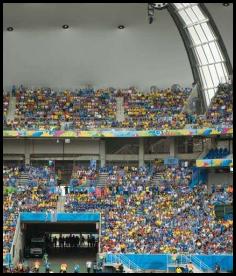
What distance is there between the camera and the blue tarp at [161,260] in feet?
145

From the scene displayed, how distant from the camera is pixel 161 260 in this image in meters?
44.5

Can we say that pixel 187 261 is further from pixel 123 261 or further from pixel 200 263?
pixel 123 261

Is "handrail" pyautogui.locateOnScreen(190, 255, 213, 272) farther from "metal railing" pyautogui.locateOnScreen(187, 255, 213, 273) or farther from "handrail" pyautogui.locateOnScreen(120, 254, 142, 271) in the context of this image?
"handrail" pyautogui.locateOnScreen(120, 254, 142, 271)

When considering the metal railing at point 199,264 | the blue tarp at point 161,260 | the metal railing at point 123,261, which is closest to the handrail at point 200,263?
the metal railing at point 199,264

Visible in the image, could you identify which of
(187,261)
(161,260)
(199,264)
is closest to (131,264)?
(161,260)

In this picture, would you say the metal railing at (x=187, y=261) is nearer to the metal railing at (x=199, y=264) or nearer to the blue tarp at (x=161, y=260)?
the metal railing at (x=199, y=264)

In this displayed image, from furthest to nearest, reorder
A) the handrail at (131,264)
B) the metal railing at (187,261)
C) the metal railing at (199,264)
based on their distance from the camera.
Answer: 1. the handrail at (131,264)
2. the metal railing at (187,261)
3. the metal railing at (199,264)

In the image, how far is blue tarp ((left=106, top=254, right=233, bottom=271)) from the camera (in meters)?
44.2

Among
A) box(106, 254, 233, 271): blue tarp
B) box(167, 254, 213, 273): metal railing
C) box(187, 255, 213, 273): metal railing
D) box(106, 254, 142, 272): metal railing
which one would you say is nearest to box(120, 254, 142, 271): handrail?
box(106, 254, 142, 272): metal railing

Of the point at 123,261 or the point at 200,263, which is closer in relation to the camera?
the point at 200,263

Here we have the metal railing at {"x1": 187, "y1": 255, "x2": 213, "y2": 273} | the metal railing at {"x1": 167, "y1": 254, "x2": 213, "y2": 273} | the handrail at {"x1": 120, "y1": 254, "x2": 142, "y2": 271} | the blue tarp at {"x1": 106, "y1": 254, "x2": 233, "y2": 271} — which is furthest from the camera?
the handrail at {"x1": 120, "y1": 254, "x2": 142, "y2": 271}

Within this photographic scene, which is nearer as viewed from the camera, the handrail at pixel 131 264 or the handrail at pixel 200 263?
the handrail at pixel 200 263

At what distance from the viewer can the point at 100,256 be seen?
4512 centimetres

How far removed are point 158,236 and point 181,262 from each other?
11.7 ft
